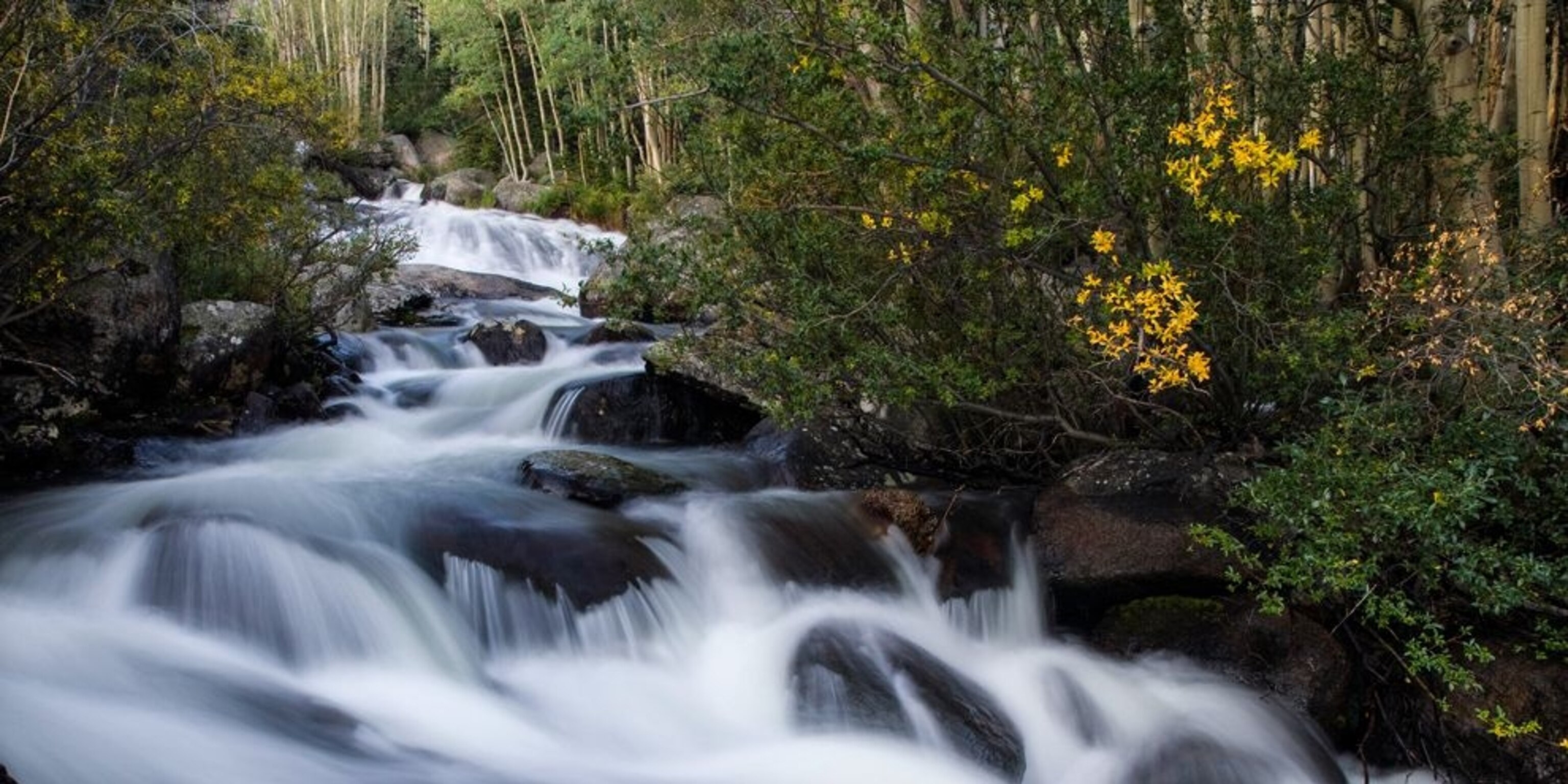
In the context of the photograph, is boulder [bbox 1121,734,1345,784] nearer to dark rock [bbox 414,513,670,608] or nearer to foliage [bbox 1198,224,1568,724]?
foliage [bbox 1198,224,1568,724]

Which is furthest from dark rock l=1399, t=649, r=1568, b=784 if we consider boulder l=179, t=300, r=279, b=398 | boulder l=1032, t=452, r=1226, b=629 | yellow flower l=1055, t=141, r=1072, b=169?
boulder l=179, t=300, r=279, b=398

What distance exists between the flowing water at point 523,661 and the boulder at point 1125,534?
0.30 meters

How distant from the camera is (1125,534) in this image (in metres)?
5.95

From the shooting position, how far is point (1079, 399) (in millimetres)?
6715

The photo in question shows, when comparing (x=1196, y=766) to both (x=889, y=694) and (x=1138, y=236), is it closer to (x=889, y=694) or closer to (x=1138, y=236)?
(x=889, y=694)

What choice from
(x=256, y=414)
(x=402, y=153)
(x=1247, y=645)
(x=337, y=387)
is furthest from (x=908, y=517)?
(x=402, y=153)

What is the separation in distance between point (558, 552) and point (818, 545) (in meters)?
1.64

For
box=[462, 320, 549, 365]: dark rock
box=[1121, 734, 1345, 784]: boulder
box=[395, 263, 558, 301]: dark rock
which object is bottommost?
box=[1121, 734, 1345, 784]: boulder

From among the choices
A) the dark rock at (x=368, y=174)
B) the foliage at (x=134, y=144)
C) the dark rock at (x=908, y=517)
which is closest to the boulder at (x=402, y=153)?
the dark rock at (x=368, y=174)

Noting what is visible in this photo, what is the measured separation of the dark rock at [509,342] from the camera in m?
11.7

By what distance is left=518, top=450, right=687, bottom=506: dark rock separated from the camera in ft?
23.4

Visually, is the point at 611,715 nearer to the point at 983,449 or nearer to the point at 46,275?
the point at 983,449

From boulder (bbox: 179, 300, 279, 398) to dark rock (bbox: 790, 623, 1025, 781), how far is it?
19.4ft

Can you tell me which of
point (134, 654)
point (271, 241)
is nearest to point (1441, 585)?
point (134, 654)
